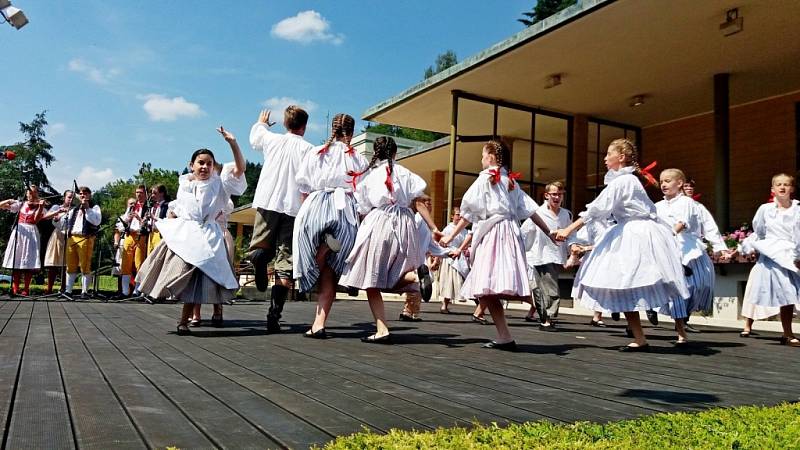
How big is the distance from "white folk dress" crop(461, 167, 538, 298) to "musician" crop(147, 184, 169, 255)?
274 inches

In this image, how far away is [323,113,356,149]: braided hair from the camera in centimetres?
573

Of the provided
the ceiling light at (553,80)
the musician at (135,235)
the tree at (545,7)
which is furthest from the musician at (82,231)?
the tree at (545,7)

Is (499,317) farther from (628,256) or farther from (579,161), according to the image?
(579,161)

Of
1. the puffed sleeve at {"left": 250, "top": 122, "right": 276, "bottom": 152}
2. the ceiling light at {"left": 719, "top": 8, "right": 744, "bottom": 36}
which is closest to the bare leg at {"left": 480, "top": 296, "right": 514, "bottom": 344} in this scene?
the puffed sleeve at {"left": 250, "top": 122, "right": 276, "bottom": 152}

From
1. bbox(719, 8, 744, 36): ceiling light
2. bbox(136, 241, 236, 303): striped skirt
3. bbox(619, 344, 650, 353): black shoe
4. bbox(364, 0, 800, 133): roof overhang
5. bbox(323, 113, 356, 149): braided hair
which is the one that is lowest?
bbox(619, 344, 650, 353): black shoe

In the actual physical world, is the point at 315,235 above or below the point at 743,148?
below

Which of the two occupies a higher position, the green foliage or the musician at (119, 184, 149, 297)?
the musician at (119, 184, 149, 297)

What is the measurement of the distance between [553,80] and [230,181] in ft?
26.4

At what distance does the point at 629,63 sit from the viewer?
11.3 m

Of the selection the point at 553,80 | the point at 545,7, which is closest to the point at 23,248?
the point at 553,80

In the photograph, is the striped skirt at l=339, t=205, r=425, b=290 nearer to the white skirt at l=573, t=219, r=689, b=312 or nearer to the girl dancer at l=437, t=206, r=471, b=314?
the white skirt at l=573, t=219, r=689, b=312

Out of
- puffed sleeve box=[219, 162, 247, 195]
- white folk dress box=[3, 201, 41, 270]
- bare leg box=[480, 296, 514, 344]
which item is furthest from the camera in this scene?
white folk dress box=[3, 201, 41, 270]

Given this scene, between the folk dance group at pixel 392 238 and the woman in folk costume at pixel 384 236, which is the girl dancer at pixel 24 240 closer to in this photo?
the folk dance group at pixel 392 238

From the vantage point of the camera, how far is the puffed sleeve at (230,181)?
19.8 feet
